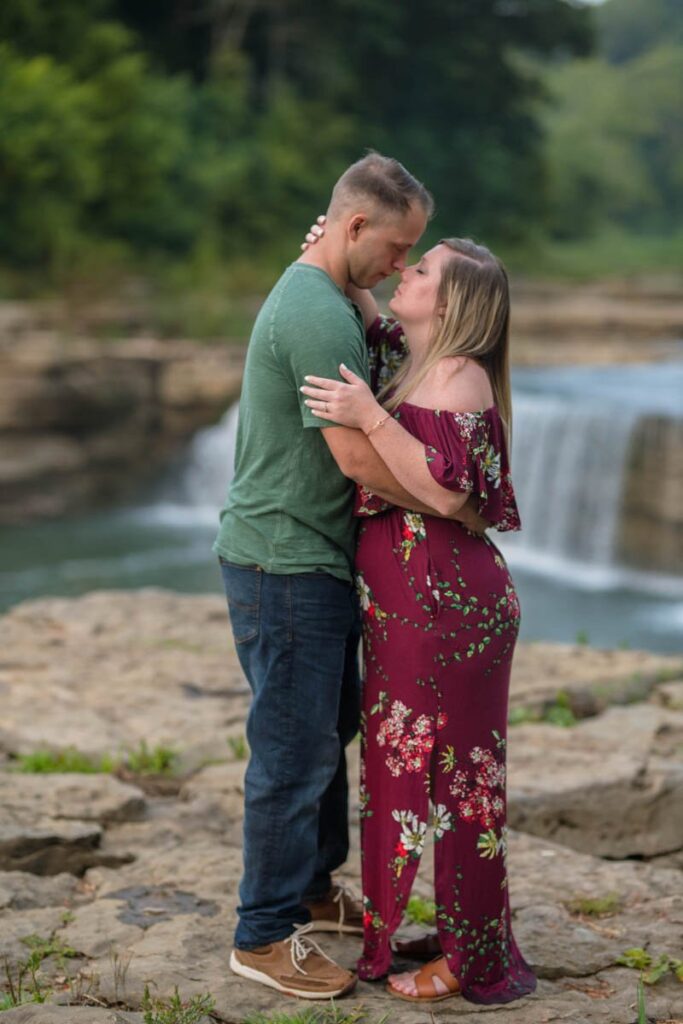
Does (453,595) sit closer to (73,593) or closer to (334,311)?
(334,311)

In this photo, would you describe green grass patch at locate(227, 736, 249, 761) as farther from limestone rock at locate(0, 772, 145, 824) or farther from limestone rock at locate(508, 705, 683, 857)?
limestone rock at locate(508, 705, 683, 857)

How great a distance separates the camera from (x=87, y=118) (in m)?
20.1

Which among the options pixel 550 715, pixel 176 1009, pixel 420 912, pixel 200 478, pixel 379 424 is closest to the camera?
pixel 176 1009

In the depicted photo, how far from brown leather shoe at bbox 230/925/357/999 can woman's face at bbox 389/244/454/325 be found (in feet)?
4.49

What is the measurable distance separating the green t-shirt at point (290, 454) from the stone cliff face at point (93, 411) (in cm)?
1059

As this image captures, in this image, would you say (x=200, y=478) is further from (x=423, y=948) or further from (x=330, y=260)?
(x=330, y=260)

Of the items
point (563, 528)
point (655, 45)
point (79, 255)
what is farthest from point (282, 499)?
point (655, 45)

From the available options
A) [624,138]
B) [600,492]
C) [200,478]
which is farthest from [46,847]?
[624,138]

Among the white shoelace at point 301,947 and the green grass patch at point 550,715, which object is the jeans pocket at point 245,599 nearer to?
the white shoelace at point 301,947

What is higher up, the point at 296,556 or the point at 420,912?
the point at 296,556

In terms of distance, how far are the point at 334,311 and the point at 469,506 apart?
505 mm

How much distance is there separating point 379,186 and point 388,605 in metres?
0.87

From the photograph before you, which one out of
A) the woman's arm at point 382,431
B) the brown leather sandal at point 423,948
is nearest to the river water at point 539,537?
the brown leather sandal at point 423,948

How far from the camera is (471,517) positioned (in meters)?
2.97
